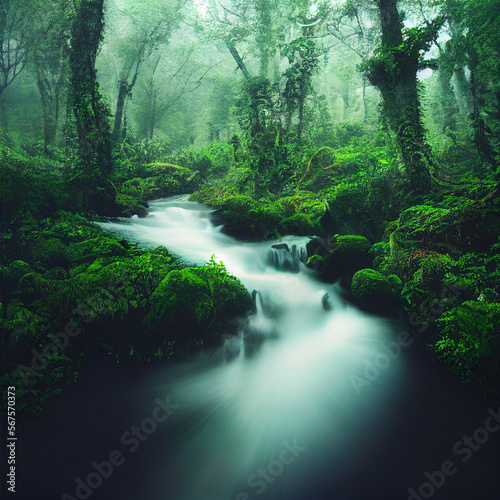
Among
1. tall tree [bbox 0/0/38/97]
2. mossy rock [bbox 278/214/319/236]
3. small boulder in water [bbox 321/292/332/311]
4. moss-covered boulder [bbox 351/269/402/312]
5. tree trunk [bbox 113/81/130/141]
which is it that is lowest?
small boulder in water [bbox 321/292/332/311]

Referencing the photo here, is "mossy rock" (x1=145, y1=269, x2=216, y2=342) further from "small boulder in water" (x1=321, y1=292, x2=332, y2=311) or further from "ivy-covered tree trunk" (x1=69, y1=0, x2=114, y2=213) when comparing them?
"ivy-covered tree trunk" (x1=69, y1=0, x2=114, y2=213)

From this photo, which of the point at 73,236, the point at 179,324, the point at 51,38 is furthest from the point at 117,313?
the point at 51,38

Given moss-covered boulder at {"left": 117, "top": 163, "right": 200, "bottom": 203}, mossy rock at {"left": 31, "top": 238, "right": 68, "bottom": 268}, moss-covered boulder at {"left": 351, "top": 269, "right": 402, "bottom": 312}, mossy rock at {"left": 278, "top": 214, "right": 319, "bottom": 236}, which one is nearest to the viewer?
mossy rock at {"left": 31, "top": 238, "right": 68, "bottom": 268}

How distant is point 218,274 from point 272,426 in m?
2.59

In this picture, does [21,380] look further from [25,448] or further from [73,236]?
[73,236]

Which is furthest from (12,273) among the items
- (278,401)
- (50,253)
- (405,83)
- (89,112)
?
(405,83)

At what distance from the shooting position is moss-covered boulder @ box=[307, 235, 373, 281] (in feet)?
24.4

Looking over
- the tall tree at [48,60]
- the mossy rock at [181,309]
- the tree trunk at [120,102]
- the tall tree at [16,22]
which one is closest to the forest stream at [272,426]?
the mossy rock at [181,309]

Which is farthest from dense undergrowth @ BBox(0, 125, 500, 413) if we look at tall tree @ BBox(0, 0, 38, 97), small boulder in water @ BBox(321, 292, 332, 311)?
tall tree @ BBox(0, 0, 38, 97)

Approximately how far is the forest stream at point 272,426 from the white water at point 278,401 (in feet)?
0.05

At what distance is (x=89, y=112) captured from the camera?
8750mm

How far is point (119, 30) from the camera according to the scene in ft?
88.3

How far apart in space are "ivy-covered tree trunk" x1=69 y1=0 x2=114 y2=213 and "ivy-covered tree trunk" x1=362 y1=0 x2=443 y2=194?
27.1 feet

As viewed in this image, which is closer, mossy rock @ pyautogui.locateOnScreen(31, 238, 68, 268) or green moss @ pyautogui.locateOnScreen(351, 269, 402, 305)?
mossy rock @ pyautogui.locateOnScreen(31, 238, 68, 268)
